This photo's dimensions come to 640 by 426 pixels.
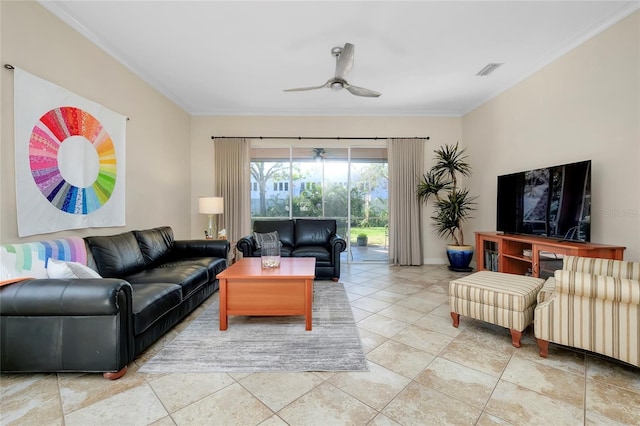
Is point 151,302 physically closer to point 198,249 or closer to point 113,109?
point 198,249

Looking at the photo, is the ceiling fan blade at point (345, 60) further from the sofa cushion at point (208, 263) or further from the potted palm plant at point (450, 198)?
the potted palm plant at point (450, 198)

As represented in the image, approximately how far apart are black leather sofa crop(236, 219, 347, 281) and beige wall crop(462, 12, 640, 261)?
297 centimetres

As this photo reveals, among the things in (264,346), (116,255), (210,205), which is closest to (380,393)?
(264,346)

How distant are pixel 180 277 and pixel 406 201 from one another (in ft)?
13.7

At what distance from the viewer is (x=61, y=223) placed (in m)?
2.62

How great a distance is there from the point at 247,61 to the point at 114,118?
1.74 metres

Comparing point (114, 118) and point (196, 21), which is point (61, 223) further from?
point (196, 21)

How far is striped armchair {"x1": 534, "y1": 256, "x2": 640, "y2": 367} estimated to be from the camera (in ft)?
5.92

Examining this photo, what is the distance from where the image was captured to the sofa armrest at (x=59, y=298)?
5.76 ft

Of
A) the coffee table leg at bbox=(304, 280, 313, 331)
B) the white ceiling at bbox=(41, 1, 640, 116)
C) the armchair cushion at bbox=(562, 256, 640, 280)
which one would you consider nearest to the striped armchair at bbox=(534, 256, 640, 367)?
the armchair cushion at bbox=(562, 256, 640, 280)

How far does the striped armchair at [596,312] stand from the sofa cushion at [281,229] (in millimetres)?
3544

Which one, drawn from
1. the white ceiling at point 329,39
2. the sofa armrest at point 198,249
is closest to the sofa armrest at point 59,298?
the sofa armrest at point 198,249

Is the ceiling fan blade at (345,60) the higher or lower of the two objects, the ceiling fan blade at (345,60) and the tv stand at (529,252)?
the higher

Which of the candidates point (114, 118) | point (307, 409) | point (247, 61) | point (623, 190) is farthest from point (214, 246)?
point (623, 190)
